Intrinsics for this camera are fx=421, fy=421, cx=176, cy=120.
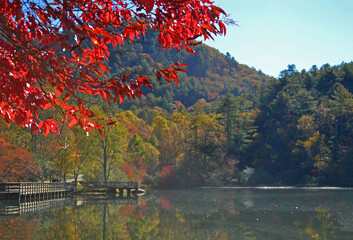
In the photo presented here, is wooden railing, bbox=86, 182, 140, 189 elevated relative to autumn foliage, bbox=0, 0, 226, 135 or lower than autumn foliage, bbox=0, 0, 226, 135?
lower

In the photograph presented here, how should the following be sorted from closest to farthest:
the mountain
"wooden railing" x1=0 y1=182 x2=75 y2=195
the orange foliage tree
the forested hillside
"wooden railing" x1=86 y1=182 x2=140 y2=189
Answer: "wooden railing" x1=0 y1=182 x2=75 y2=195 → the orange foliage tree → "wooden railing" x1=86 y1=182 x2=140 y2=189 → the forested hillside → the mountain

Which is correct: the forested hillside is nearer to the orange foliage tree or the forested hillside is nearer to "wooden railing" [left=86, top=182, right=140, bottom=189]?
"wooden railing" [left=86, top=182, right=140, bottom=189]

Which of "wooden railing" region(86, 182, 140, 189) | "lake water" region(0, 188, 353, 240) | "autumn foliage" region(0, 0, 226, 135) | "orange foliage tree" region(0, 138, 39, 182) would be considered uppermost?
"autumn foliage" region(0, 0, 226, 135)

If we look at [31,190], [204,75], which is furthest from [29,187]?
[204,75]

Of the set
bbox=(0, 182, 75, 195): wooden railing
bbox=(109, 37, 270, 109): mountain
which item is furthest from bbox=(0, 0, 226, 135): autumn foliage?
bbox=(109, 37, 270, 109): mountain

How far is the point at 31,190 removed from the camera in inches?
1158

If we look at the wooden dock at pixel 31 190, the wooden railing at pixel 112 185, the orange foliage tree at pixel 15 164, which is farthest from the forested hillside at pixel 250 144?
the orange foliage tree at pixel 15 164

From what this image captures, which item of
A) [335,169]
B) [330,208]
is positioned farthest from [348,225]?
[335,169]

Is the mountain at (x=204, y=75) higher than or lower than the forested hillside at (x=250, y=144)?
higher

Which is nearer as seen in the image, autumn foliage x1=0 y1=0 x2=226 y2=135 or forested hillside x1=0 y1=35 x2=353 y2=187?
autumn foliage x1=0 y1=0 x2=226 y2=135

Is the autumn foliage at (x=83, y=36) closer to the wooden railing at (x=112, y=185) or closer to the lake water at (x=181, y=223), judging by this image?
the lake water at (x=181, y=223)

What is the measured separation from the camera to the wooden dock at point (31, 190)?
2820cm

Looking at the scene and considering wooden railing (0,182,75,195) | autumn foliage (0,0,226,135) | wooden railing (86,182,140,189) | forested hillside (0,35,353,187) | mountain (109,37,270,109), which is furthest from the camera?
mountain (109,37,270,109)

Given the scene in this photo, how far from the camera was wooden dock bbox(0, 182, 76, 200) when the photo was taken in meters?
28.2
